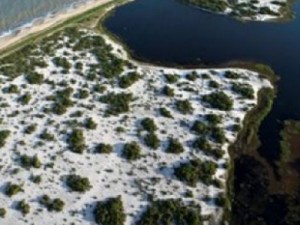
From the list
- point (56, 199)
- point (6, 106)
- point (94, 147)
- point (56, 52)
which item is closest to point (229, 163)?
point (94, 147)

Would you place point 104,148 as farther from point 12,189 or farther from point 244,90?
point 244,90

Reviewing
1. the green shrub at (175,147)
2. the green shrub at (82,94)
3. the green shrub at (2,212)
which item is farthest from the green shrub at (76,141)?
the green shrub at (2,212)

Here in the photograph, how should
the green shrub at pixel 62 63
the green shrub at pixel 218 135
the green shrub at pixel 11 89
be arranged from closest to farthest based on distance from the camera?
the green shrub at pixel 218 135, the green shrub at pixel 11 89, the green shrub at pixel 62 63

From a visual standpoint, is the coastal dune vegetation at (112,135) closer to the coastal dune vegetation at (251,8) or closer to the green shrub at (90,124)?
the green shrub at (90,124)

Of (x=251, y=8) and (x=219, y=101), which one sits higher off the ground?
(x=251, y=8)

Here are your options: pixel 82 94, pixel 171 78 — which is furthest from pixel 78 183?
pixel 171 78

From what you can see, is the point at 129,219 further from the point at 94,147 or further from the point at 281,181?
the point at 281,181
